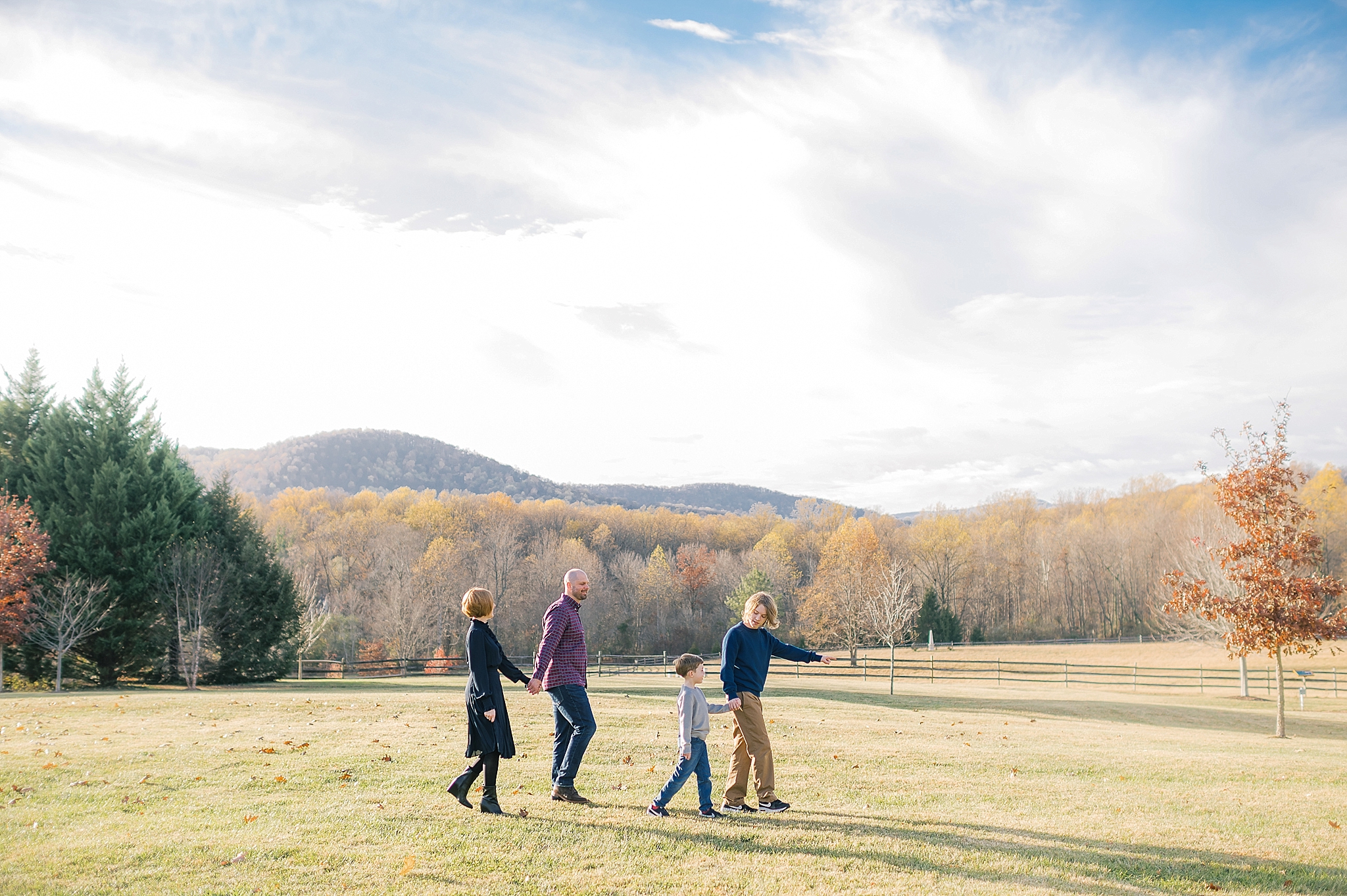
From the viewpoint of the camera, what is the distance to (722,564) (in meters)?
80.0

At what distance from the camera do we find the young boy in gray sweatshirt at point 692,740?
708cm

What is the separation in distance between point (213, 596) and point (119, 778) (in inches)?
857

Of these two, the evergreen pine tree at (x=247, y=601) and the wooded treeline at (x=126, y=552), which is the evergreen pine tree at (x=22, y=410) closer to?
the wooded treeline at (x=126, y=552)

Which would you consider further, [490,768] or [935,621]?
[935,621]

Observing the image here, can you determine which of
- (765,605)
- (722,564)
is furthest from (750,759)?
(722,564)

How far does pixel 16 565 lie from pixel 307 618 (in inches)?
947

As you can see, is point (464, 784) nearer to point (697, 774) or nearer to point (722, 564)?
point (697, 774)

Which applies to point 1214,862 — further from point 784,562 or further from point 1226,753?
point 784,562

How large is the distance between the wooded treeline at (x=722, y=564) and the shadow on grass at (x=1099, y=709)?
22.6m

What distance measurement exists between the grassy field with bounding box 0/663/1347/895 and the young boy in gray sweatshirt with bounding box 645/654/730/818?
7.8 inches

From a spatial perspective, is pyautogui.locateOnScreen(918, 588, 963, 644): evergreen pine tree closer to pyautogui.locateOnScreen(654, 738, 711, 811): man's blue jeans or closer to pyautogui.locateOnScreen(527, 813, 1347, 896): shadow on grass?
pyautogui.locateOnScreen(527, 813, 1347, 896): shadow on grass

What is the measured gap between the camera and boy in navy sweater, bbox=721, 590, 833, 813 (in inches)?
299

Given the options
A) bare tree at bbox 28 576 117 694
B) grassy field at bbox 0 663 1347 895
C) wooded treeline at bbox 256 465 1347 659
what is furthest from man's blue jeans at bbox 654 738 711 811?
wooded treeline at bbox 256 465 1347 659

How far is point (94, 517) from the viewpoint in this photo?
27000 mm
